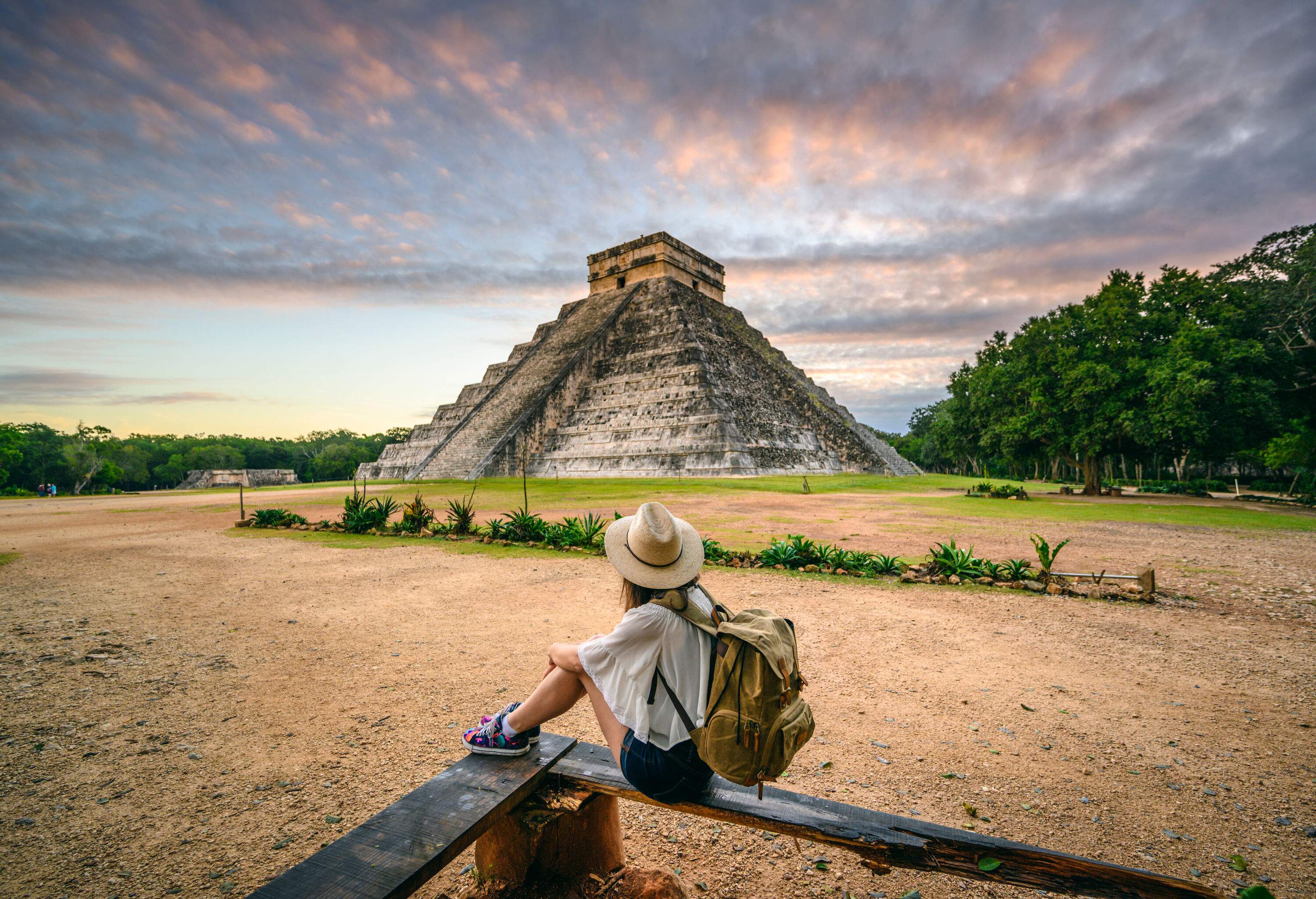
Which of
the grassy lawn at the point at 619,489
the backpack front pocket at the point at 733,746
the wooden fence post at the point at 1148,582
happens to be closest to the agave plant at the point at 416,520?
the grassy lawn at the point at 619,489

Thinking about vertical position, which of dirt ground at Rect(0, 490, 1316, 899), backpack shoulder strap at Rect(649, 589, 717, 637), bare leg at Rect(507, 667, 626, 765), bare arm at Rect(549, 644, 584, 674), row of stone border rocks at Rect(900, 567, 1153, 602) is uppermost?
backpack shoulder strap at Rect(649, 589, 717, 637)

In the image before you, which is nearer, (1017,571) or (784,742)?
(784,742)

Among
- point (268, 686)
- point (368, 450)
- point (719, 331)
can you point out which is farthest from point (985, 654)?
point (368, 450)

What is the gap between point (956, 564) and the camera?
22.5 feet

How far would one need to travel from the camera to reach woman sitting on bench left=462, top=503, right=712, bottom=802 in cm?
196

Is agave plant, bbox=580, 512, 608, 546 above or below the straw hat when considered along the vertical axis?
below

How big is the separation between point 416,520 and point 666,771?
32.2ft

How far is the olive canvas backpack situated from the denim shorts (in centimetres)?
11

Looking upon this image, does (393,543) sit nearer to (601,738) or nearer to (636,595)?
(601,738)

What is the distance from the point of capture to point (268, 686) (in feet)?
13.2

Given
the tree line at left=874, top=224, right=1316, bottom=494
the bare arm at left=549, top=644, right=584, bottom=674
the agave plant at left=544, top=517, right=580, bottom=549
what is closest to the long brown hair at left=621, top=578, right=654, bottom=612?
the bare arm at left=549, top=644, right=584, bottom=674

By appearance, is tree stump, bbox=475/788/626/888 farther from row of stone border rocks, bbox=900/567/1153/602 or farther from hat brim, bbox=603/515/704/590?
row of stone border rocks, bbox=900/567/1153/602

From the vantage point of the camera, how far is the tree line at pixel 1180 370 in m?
16.8

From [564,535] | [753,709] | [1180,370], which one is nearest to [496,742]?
[753,709]
